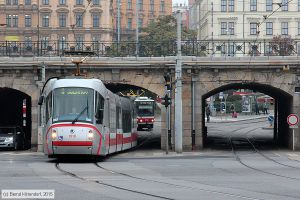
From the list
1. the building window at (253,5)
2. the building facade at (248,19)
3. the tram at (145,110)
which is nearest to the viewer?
the tram at (145,110)

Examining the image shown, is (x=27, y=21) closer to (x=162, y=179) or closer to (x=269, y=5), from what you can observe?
(x=269, y=5)

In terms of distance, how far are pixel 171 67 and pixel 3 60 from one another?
860 centimetres

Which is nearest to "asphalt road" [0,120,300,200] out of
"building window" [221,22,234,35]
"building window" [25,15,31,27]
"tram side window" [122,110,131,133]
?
"tram side window" [122,110,131,133]

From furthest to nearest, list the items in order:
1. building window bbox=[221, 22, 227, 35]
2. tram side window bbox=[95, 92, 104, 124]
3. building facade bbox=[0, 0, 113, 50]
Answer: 1. building facade bbox=[0, 0, 113, 50]
2. building window bbox=[221, 22, 227, 35]
3. tram side window bbox=[95, 92, 104, 124]

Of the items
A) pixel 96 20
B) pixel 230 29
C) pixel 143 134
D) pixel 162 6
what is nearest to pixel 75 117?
pixel 143 134

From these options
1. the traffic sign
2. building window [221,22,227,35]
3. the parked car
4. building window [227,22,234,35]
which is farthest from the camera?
building window [221,22,227,35]

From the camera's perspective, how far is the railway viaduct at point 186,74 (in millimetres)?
40406

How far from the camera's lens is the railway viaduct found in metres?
40.4

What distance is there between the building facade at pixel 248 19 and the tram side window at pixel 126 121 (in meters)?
74.8

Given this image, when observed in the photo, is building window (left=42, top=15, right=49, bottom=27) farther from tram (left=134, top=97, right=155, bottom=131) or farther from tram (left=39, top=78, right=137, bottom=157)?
tram (left=39, top=78, right=137, bottom=157)

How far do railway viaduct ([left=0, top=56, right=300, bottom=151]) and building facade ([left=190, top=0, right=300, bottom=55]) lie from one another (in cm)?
7467

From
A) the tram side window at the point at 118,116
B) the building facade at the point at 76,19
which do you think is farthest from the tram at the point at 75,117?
the building facade at the point at 76,19

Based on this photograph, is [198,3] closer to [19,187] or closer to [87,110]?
[87,110]

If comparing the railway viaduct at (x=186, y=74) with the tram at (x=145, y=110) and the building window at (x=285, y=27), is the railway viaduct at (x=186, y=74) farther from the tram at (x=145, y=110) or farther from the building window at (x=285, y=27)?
the building window at (x=285, y=27)
